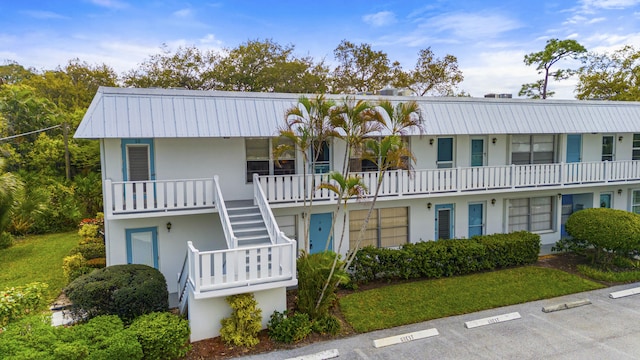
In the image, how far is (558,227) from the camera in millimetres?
16656

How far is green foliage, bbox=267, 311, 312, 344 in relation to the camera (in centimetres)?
859

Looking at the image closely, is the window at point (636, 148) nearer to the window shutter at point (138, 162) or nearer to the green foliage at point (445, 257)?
the green foliage at point (445, 257)

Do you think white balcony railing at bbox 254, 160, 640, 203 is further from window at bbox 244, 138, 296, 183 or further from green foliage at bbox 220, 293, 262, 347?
green foliage at bbox 220, 293, 262, 347

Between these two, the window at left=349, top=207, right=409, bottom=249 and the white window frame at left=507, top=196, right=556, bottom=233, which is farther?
the white window frame at left=507, top=196, right=556, bottom=233

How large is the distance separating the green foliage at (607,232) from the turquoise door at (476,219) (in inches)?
115

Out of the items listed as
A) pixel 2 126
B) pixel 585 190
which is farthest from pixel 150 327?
pixel 2 126

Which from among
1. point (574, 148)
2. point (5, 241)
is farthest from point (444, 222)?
point (5, 241)

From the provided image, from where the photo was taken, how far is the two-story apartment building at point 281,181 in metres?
9.76

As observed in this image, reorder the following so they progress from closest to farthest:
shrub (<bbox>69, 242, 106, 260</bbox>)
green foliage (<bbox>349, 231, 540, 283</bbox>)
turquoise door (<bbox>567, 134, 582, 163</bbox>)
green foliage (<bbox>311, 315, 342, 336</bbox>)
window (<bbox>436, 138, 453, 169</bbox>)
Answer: green foliage (<bbox>311, 315, 342, 336</bbox>) < green foliage (<bbox>349, 231, 540, 283</bbox>) < shrub (<bbox>69, 242, 106, 260</bbox>) < window (<bbox>436, 138, 453, 169</bbox>) < turquoise door (<bbox>567, 134, 582, 163</bbox>)

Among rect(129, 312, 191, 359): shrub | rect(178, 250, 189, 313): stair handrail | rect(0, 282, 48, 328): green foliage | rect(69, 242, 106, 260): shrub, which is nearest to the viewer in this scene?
rect(129, 312, 191, 359): shrub

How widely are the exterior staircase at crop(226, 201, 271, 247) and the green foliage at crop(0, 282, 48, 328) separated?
442cm

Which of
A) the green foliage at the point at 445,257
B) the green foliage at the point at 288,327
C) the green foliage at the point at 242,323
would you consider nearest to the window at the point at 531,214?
the green foliage at the point at 445,257

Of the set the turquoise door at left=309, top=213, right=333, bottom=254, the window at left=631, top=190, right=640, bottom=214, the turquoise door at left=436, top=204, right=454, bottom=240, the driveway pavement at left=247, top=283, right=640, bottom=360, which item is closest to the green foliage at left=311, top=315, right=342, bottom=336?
the driveway pavement at left=247, top=283, right=640, bottom=360

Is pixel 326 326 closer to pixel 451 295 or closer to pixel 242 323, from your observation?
pixel 242 323
